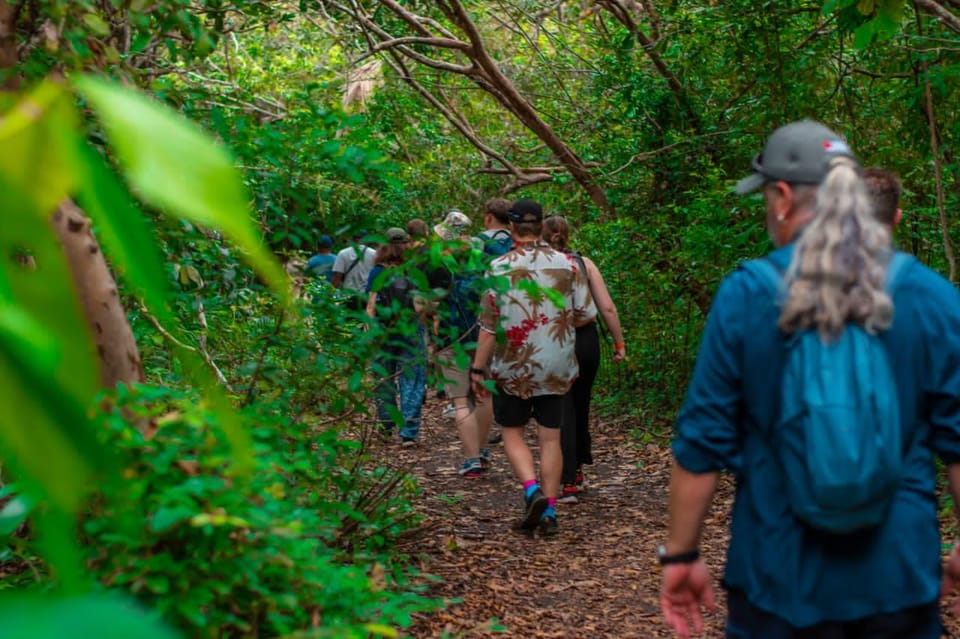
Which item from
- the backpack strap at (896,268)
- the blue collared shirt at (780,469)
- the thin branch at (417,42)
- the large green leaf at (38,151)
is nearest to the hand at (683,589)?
the blue collared shirt at (780,469)

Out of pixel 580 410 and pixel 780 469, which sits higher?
pixel 780 469

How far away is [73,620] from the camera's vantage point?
0.48m

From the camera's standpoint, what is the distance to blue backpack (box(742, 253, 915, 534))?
2.46m

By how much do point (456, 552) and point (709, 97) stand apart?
623 cm

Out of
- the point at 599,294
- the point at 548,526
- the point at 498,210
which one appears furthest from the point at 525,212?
the point at 548,526

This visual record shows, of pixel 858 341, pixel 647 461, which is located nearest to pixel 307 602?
pixel 858 341

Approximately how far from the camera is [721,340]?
281 cm

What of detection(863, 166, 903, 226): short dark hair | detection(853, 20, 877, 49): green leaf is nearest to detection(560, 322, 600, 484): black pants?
detection(853, 20, 877, 49): green leaf

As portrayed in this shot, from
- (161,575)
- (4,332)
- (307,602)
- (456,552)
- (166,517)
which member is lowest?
(456,552)

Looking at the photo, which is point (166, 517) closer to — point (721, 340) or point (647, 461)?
point (721, 340)

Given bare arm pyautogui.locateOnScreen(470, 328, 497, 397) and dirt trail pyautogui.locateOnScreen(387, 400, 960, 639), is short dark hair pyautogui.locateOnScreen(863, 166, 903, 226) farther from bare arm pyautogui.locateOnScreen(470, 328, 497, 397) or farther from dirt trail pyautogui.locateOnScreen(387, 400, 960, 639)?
bare arm pyautogui.locateOnScreen(470, 328, 497, 397)

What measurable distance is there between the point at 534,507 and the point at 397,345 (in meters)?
2.51

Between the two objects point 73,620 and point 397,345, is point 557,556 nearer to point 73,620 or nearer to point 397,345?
point 397,345

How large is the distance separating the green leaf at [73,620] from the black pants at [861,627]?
7.93 ft
